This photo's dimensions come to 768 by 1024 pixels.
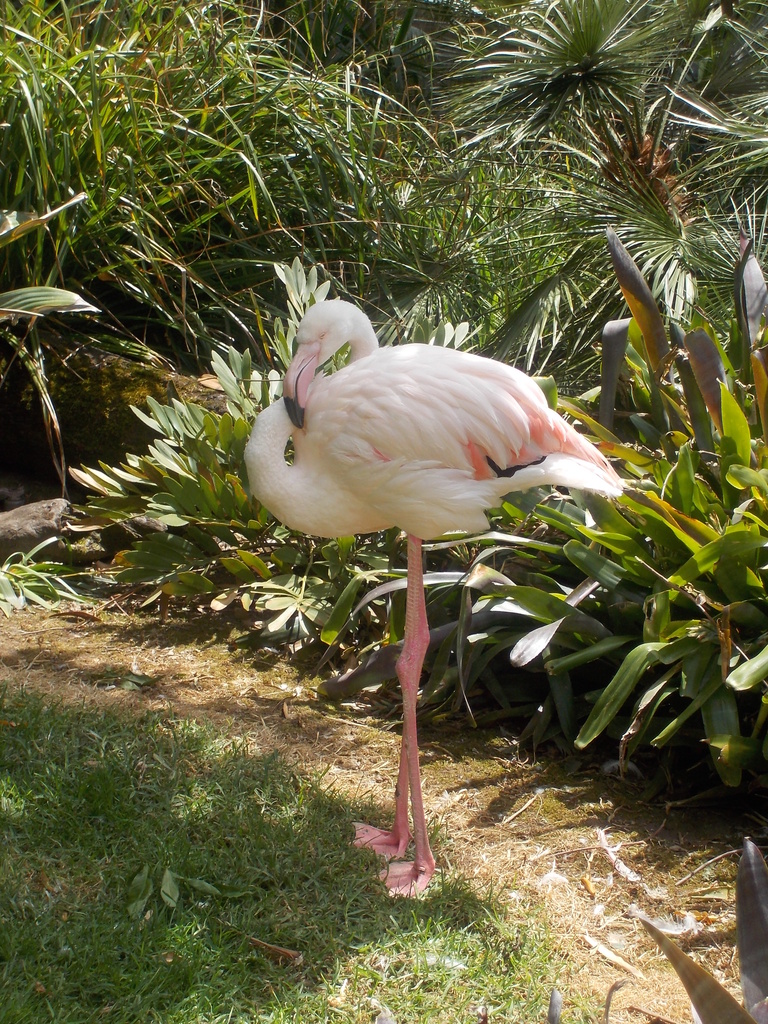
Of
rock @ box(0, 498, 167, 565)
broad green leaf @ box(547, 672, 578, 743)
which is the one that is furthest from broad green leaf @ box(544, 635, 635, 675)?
rock @ box(0, 498, 167, 565)

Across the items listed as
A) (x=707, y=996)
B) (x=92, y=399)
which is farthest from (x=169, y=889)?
(x=92, y=399)

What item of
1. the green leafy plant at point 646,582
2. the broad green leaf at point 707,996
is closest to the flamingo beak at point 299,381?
the green leafy plant at point 646,582

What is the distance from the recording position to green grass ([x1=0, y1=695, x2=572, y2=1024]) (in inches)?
89.4

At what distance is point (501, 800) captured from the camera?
334 cm

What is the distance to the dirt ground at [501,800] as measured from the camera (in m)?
2.66

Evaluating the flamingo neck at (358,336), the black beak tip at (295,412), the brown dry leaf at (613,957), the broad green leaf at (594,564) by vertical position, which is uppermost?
the flamingo neck at (358,336)

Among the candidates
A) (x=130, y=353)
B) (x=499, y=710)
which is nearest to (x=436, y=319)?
(x=130, y=353)

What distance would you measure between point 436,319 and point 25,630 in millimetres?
2799

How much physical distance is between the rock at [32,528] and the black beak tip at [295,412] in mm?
2394

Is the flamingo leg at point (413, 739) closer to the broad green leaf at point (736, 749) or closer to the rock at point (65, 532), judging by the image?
the broad green leaf at point (736, 749)

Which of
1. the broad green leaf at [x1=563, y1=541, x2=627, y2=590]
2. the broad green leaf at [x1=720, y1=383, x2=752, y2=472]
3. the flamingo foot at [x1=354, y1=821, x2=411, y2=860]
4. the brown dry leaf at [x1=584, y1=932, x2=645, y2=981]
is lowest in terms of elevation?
the brown dry leaf at [x1=584, y1=932, x2=645, y2=981]

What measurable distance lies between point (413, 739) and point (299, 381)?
122cm

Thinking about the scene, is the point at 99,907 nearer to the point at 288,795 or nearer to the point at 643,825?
the point at 288,795

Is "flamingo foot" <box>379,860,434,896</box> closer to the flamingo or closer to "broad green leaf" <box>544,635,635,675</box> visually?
the flamingo
